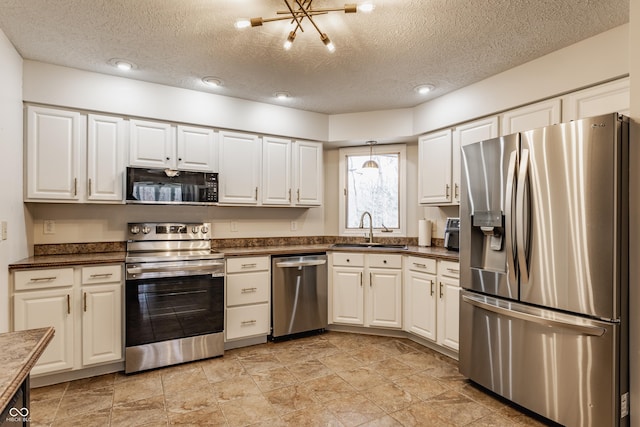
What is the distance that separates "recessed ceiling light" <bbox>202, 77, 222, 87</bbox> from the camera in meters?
3.00

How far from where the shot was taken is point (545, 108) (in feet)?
8.50

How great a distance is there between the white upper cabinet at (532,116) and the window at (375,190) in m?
1.38

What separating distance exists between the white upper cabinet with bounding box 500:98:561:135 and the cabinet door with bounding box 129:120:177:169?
2.89m

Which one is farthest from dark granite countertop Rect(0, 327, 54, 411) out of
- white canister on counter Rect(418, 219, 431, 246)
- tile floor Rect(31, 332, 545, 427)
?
white canister on counter Rect(418, 219, 431, 246)

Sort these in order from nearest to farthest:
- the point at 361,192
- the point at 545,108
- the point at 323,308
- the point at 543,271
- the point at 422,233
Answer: the point at 543,271
the point at 545,108
the point at 323,308
the point at 422,233
the point at 361,192

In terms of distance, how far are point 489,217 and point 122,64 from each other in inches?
115

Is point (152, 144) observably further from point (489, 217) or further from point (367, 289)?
point (489, 217)

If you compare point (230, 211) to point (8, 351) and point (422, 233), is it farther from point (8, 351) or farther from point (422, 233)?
point (8, 351)

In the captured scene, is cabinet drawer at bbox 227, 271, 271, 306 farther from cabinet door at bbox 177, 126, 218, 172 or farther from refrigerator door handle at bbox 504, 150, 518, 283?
refrigerator door handle at bbox 504, 150, 518, 283

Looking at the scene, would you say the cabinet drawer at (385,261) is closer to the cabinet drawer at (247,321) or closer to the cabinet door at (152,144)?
the cabinet drawer at (247,321)

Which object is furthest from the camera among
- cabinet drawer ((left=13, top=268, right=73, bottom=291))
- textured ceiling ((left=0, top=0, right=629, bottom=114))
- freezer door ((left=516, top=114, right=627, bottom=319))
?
cabinet drawer ((left=13, top=268, right=73, bottom=291))

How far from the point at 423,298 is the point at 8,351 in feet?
9.45

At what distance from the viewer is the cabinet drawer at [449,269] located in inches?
111

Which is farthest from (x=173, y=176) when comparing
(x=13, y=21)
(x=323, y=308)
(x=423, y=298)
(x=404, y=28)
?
(x=423, y=298)
